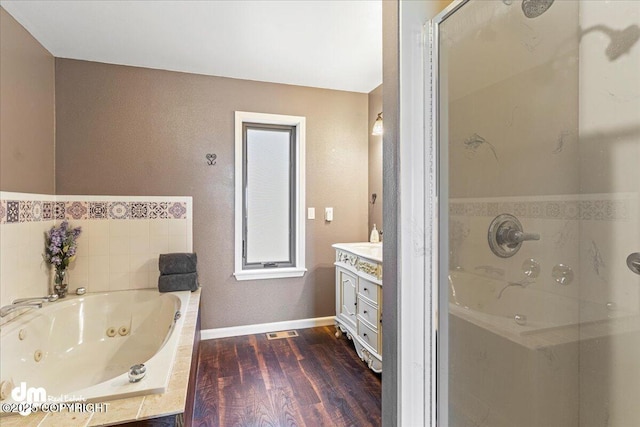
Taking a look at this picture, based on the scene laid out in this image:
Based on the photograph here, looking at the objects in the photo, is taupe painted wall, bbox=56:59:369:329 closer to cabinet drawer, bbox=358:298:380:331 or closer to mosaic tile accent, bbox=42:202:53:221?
mosaic tile accent, bbox=42:202:53:221

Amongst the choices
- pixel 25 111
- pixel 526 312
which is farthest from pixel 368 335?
pixel 25 111

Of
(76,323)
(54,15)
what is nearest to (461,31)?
(54,15)

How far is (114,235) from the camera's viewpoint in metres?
2.68

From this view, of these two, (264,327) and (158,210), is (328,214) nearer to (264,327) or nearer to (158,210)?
(264,327)

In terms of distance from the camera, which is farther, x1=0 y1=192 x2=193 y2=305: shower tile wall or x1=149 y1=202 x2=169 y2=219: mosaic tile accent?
x1=149 y1=202 x2=169 y2=219: mosaic tile accent

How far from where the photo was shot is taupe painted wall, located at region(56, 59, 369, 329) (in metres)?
2.62

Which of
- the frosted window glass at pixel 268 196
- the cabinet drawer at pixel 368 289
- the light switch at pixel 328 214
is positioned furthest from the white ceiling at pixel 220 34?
the cabinet drawer at pixel 368 289

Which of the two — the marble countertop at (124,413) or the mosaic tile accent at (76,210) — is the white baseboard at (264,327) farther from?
the marble countertop at (124,413)

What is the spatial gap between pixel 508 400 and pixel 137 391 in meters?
1.36

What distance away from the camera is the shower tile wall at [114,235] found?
7.78 feet

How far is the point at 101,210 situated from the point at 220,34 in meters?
1.76

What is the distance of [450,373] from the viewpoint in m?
1.07

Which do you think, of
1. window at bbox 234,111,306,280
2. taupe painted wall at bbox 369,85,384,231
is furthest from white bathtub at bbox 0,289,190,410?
taupe painted wall at bbox 369,85,384,231

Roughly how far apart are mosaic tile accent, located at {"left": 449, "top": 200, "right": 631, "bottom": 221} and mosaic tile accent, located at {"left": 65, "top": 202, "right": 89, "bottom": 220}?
288cm
